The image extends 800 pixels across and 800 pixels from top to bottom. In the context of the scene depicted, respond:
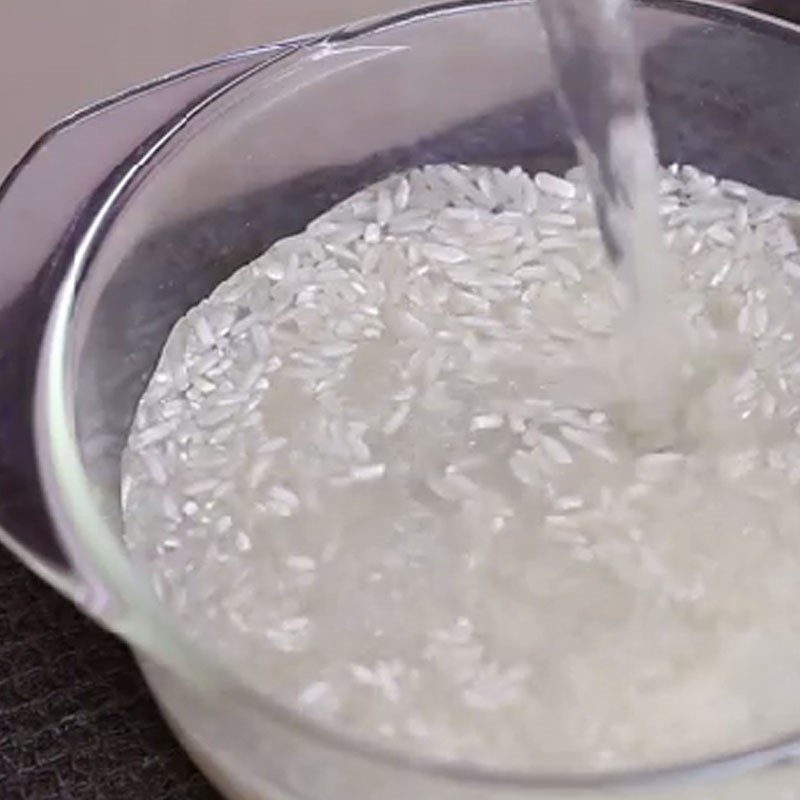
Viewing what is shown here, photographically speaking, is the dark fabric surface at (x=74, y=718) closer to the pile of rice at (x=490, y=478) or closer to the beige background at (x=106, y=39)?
the pile of rice at (x=490, y=478)

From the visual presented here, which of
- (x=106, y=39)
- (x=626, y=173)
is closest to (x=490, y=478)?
Answer: (x=626, y=173)

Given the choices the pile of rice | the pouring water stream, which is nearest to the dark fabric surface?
the pile of rice

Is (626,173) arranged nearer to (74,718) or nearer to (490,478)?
(490,478)

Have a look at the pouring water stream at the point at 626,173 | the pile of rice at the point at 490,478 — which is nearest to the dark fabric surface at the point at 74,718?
the pile of rice at the point at 490,478

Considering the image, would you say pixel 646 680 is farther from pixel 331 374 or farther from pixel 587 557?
pixel 331 374

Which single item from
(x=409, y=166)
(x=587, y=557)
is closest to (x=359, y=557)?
(x=587, y=557)

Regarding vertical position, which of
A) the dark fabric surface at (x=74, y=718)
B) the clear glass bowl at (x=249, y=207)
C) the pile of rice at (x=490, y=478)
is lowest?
the dark fabric surface at (x=74, y=718)
